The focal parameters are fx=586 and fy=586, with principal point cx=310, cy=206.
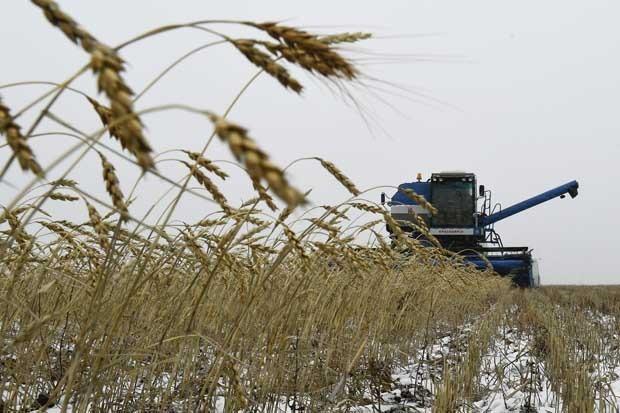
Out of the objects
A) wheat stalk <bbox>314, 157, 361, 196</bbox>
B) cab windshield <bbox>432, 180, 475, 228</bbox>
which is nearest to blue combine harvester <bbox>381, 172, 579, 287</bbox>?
cab windshield <bbox>432, 180, 475, 228</bbox>

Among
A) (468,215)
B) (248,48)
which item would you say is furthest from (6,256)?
(468,215)

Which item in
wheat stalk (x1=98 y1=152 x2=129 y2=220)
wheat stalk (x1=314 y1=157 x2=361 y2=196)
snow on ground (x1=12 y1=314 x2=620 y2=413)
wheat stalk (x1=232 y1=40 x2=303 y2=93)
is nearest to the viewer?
wheat stalk (x1=232 y1=40 x2=303 y2=93)

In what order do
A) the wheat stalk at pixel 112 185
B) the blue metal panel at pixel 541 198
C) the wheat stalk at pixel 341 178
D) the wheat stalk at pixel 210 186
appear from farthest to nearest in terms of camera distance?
the blue metal panel at pixel 541 198 < the wheat stalk at pixel 341 178 < the wheat stalk at pixel 210 186 < the wheat stalk at pixel 112 185

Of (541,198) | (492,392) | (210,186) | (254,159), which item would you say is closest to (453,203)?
(541,198)

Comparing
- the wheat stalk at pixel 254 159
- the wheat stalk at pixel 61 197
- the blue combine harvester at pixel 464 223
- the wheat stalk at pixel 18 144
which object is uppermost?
the blue combine harvester at pixel 464 223

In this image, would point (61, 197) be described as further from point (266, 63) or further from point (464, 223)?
point (464, 223)

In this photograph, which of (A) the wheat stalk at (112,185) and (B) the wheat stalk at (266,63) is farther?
(A) the wheat stalk at (112,185)

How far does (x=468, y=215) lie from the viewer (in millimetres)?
16469

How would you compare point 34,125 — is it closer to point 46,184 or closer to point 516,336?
point 46,184

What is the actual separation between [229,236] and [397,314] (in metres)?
3.28

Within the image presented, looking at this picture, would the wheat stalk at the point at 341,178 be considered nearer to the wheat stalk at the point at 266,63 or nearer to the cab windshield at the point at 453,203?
the wheat stalk at the point at 266,63

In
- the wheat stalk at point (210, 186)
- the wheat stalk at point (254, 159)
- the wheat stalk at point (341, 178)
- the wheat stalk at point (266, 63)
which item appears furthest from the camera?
the wheat stalk at point (341, 178)

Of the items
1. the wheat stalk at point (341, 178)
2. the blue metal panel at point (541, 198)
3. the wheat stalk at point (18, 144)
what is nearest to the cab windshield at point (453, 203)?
the blue metal panel at point (541, 198)

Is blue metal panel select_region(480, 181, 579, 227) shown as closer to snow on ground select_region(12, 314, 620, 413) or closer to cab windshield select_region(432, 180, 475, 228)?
cab windshield select_region(432, 180, 475, 228)
